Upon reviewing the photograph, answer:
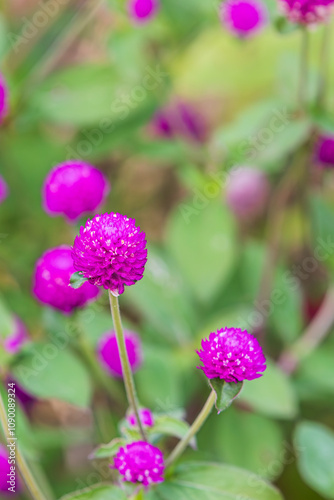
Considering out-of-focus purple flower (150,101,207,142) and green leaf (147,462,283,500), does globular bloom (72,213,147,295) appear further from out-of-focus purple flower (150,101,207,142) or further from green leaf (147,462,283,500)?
out-of-focus purple flower (150,101,207,142)

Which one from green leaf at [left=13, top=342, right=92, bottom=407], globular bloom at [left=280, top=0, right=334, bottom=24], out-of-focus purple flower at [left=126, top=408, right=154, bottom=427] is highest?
globular bloom at [left=280, top=0, right=334, bottom=24]

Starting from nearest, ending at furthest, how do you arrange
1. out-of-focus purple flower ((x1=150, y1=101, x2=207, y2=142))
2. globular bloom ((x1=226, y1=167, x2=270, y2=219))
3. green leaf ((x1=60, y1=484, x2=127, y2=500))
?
green leaf ((x1=60, y1=484, x2=127, y2=500)) → out-of-focus purple flower ((x1=150, y1=101, x2=207, y2=142)) → globular bloom ((x1=226, y1=167, x2=270, y2=219))


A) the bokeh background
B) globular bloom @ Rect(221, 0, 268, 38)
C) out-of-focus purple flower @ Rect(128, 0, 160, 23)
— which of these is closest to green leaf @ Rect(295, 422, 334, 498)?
the bokeh background

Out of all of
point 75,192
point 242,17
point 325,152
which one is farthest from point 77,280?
point 242,17

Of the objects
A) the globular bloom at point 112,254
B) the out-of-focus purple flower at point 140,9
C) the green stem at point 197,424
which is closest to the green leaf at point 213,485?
the green stem at point 197,424

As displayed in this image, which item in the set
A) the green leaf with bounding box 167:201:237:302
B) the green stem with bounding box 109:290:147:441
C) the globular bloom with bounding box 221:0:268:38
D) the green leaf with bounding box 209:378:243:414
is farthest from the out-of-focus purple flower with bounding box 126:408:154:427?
the globular bloom with bounding box 221:0:268:38

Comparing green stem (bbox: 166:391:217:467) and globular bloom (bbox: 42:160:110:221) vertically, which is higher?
globular bloom (bbox: 42:160:110:221)

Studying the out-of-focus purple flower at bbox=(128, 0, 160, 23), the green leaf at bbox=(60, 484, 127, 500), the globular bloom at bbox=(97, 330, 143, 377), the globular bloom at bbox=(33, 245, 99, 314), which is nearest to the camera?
the green leaf at bbox=(60, 484, 127, 500)

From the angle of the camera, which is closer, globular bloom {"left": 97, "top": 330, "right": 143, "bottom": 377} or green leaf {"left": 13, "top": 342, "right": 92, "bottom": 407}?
green leaf {"left": 13, "top": 342, "right": 92, "bottom": 407}
